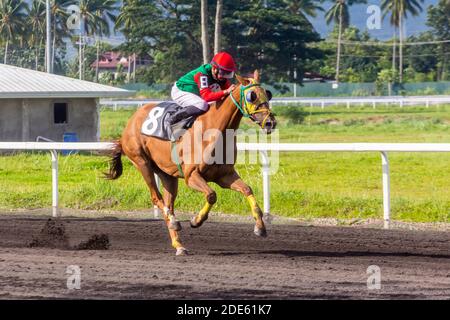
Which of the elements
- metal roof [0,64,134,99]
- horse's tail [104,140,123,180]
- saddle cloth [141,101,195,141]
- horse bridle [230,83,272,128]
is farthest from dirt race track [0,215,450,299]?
metal roof [0,64,134,99]

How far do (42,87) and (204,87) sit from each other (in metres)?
16.4

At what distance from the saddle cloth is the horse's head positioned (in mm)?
719

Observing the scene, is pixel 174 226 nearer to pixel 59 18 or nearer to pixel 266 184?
pixel 266 184

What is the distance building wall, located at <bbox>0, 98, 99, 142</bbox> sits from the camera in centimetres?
2409

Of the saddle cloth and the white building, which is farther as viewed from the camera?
the white building

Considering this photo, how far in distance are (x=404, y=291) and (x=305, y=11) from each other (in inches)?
2991

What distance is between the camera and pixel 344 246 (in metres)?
9.53

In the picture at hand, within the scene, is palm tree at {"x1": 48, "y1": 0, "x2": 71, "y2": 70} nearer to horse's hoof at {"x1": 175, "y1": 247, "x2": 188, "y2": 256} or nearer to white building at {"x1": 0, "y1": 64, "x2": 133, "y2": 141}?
white building at {"x1": 0, "y1": 64, "x2": 133, "y2": 141}

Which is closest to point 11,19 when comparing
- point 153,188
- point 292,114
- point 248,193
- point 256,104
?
point 292,114

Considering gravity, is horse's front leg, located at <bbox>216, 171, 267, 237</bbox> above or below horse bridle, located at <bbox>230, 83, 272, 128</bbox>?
below

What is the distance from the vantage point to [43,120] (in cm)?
2491

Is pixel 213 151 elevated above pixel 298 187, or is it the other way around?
pixel 213 151

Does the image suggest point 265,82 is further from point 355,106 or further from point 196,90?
point 196,90

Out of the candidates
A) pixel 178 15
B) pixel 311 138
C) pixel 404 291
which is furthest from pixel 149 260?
pixel 178 15
